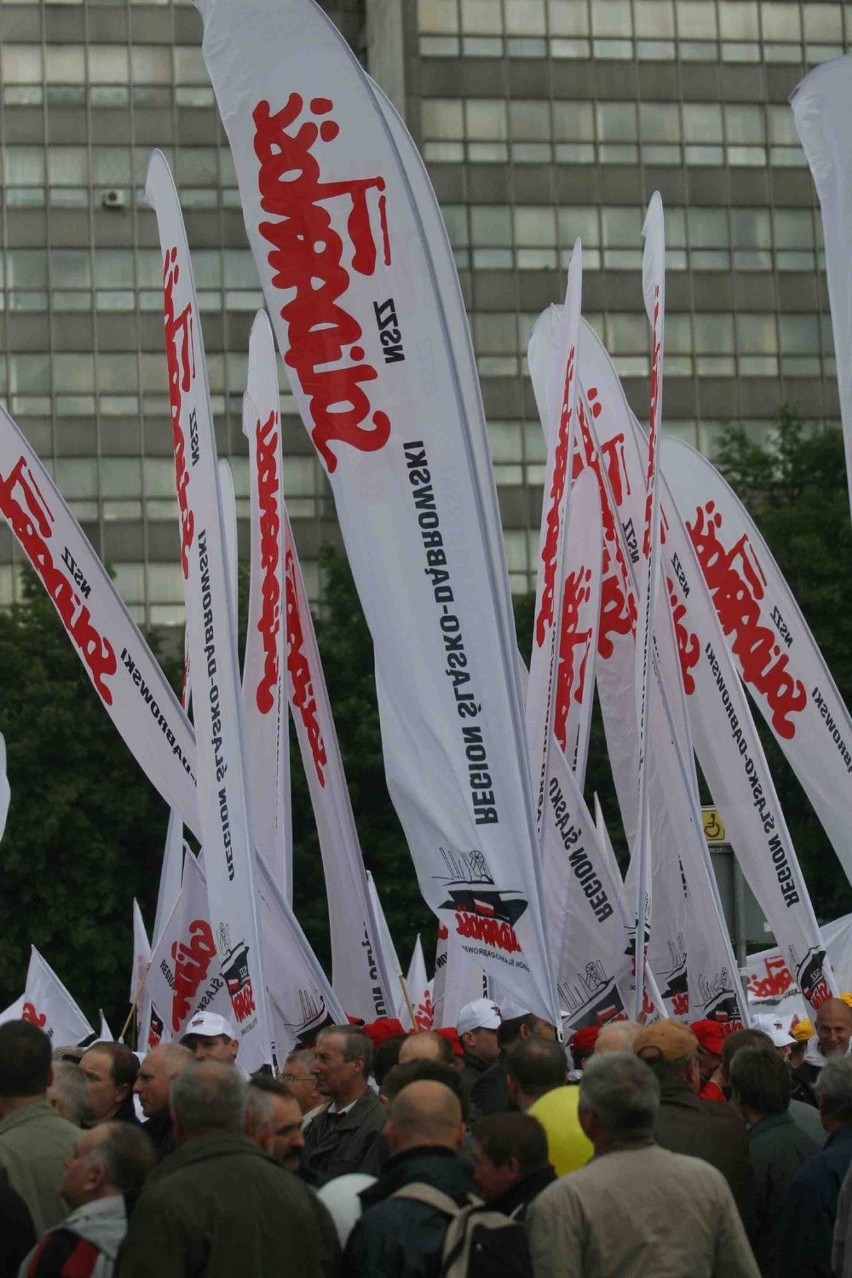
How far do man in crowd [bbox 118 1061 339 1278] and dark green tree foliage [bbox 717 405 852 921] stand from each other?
3281 centimetres

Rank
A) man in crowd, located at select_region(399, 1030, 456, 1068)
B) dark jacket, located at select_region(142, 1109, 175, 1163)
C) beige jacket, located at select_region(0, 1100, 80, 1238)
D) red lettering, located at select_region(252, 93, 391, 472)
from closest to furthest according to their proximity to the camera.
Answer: beige jacket, located at select_region(0, 1100, 80, 1238), dark jacket, located at select_region(142, 1109, 175, 1163), man in crowd, located at select_region(399, 1030, 456, 1068), red lettering, located at select_region(252, 93, 391, 472)

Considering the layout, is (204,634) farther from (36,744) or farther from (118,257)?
(118,257)

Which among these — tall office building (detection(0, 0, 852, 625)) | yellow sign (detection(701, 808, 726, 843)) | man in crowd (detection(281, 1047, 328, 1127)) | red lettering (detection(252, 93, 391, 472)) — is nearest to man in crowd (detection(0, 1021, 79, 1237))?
man in crowd (detection(281, 1047, 328, 1127))

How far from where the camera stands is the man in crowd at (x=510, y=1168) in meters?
6.60

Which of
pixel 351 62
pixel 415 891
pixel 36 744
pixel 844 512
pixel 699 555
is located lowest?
pixel 415 891

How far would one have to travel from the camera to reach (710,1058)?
11.4 m

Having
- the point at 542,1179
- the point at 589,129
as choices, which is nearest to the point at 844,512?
the point at 589,129

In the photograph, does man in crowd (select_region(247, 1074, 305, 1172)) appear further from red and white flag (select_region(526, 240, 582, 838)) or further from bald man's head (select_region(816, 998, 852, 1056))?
red and white flag (select_region(526, 240, 582, 838))

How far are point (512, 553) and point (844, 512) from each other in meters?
18.1

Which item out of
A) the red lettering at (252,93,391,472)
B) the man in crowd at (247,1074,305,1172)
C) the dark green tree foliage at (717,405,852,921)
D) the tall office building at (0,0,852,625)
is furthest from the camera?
the tall office building at (0,0,852,625)

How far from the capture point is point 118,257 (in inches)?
2473

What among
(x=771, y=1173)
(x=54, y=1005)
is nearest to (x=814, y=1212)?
(x=771, y=1173)

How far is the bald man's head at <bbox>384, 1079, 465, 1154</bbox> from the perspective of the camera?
6.51 metres

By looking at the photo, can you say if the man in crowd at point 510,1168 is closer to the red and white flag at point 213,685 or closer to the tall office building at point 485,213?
the red and white flag at point 213,685
